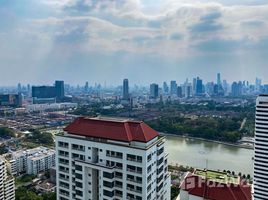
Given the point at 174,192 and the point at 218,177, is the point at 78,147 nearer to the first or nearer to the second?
the point at 218,177

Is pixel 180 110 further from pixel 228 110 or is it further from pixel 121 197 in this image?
pixel 121 197

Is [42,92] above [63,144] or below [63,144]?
below

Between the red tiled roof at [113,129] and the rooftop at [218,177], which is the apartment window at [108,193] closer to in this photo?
the red tiled roof at [113,129]

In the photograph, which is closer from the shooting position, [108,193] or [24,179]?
[108,193]

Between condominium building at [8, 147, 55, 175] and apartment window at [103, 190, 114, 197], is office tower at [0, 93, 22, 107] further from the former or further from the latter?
apartment window at [103, 190, 114, 197]

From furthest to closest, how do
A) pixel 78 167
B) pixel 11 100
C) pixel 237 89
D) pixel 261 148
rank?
pixel 237 89
pixel 11 100
pixel 261 148
pixel 78 167

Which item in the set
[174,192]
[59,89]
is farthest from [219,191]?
[59,89]

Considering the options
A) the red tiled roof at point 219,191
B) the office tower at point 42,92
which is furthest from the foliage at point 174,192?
the office tower at point 42,92
